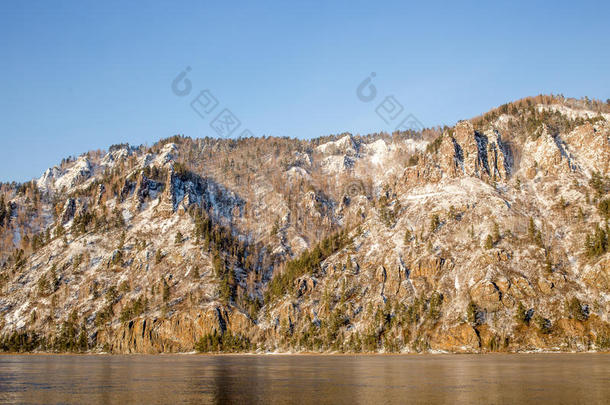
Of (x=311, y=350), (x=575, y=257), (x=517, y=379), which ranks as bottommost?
(x=311, y=350)

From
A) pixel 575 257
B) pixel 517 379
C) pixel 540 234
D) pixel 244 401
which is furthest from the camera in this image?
pixel 540 234

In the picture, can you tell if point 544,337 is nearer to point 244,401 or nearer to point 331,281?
point 331,281

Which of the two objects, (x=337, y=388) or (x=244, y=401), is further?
(x=337, y=388)

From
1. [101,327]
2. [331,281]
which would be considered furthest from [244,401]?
[101,327]

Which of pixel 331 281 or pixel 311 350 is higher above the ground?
pixel 331 281

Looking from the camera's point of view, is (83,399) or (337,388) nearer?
(83,399)

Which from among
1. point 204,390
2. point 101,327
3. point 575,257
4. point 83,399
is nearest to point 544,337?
point 575,257

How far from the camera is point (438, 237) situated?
185m

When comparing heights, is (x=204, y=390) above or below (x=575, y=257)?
below

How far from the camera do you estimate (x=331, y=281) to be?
186 meters

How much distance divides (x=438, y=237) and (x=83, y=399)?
517ft

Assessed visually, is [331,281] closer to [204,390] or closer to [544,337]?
[544,337]

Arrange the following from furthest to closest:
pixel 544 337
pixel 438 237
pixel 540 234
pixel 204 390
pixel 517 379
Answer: pixel 438 237 < pixel 540 234 < pixel 544 337 < pixel 517 379 < pixel 204 390

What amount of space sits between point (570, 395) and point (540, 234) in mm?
142007
